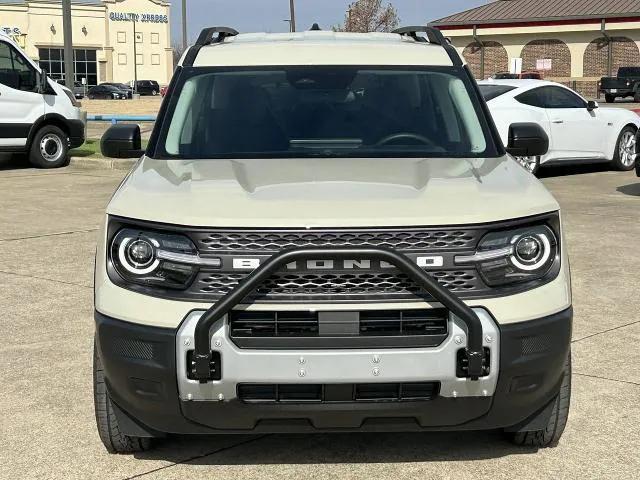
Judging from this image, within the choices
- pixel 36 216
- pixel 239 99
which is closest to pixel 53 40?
pixel 36 216

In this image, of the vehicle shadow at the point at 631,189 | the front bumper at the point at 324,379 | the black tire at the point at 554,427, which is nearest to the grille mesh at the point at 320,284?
the front bumper at the point at 324,379

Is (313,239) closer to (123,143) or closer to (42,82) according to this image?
(123,143)

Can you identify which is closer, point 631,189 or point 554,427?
point 554,427

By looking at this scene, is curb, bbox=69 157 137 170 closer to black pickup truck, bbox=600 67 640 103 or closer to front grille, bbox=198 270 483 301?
front grille, bbox=198 270 483 301

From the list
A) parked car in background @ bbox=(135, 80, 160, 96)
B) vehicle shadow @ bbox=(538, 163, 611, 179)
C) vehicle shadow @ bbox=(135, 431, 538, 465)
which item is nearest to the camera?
vehicle shadow @ bbox=(135, 431, 538, 465)

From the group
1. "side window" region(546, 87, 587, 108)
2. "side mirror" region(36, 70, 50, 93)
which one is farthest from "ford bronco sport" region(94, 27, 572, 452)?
"side mirror" region(36, 70, 50, 93)

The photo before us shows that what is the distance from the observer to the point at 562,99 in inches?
567

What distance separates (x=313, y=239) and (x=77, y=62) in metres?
99.6

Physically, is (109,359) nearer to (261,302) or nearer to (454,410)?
(261,302)

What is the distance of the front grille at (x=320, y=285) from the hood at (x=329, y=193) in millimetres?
178

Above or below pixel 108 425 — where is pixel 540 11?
above

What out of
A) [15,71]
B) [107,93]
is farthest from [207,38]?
[107,93]

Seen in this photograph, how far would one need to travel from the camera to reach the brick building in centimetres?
5794

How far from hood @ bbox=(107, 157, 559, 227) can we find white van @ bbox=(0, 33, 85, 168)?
12.9m
